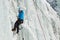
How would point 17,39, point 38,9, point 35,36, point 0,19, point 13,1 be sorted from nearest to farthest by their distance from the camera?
point 0,19, point 17,39, point 13,1, point 35,36, point 38,9

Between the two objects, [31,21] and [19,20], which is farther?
[31,21]

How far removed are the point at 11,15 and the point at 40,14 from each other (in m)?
4.50

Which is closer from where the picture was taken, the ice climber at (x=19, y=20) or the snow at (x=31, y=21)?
the snow at (x=31, y=21)

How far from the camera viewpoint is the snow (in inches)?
371

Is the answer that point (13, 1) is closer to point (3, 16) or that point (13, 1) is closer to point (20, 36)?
point (20, 36)

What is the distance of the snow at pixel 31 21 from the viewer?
943cm

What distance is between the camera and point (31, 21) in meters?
13.3

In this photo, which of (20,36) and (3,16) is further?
(20,36)

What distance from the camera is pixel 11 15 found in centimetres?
1105

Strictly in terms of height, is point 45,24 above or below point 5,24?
below

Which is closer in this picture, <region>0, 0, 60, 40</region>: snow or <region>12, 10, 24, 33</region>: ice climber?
<region>0, 0, 60, 40</region>: snow

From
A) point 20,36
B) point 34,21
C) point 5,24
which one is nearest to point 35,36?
point 34,21

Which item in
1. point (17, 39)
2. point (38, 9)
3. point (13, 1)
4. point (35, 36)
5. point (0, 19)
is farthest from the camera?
point (38, 9)

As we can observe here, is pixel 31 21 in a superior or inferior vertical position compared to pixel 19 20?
inferior
